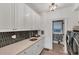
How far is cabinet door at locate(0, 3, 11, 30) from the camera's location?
129 cm

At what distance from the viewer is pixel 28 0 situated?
1327 mm

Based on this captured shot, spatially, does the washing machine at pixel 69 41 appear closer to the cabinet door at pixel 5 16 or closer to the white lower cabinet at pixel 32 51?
the white lower cabinet at pixel 32 51

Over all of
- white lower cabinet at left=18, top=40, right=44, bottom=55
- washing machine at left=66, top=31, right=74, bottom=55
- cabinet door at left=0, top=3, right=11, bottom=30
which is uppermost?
cabinet door at left=0, top=3, right=11, bottom=30

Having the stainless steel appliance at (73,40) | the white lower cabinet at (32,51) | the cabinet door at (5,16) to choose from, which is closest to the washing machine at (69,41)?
the stainless steel appliance at (73,40)

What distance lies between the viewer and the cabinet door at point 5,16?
4.24 ft

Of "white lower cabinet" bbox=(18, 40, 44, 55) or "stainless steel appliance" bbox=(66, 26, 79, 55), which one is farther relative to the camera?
"white lower cabinet" bbox=(18, 40, 44, 55)

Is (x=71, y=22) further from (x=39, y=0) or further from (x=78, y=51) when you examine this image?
(x=39, y=0)

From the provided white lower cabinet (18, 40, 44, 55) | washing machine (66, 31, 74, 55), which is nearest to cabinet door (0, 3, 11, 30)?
white lower cabinet (18, 40, 44, 55)

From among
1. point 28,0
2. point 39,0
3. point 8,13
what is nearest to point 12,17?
point 8,13

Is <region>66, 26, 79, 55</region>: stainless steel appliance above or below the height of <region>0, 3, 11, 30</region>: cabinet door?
below

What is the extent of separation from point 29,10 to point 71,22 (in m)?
1.15

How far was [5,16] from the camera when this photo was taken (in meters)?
1.36

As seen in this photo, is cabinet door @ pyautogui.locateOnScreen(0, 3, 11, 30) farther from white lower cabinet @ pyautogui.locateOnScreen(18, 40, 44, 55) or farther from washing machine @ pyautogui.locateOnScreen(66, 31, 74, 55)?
washing machine @ pyautogui.locateOnScreen(66, 31, 74, 55)
